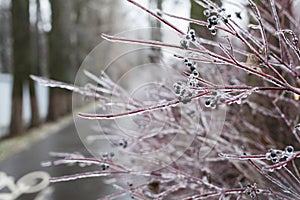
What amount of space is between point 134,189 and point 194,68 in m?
1.04

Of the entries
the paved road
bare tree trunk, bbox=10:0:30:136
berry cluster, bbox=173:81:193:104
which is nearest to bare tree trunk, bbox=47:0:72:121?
bare tree trunk, bbox=10:0:30:136

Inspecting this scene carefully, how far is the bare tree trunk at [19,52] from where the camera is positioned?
462 inches

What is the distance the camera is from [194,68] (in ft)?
4.46

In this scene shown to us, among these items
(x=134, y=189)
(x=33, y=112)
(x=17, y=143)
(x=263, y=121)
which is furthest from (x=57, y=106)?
(x=134, y=189)

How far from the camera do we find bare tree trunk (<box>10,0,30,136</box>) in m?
11.7

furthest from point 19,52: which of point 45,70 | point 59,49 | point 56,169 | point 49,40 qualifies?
point 56,169

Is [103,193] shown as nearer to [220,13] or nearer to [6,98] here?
[220,13]

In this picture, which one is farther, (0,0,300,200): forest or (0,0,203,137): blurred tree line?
(0,0,203,137): blurred tree line

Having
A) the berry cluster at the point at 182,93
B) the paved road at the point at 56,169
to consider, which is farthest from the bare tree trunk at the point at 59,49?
the berry cluster at the point at 182,93

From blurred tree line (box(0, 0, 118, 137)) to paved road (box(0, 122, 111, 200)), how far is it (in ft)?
4.31

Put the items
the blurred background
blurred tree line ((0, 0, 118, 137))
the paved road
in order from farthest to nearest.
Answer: blurred tree line ((0, 0, 118, 137))
the blurred background
the paved road

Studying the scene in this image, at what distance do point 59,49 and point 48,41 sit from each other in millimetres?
559

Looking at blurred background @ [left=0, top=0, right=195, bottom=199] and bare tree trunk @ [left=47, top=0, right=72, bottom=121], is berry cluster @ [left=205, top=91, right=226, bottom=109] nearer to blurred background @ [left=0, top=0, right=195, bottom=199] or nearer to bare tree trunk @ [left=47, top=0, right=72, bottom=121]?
blurred background @ [left=0, top=0, right=195, bottom=199]

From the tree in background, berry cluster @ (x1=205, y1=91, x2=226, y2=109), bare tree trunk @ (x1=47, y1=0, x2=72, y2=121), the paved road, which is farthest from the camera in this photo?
bare tree trunk @ (x1=47, y1=0, x2=72, y2=121)
